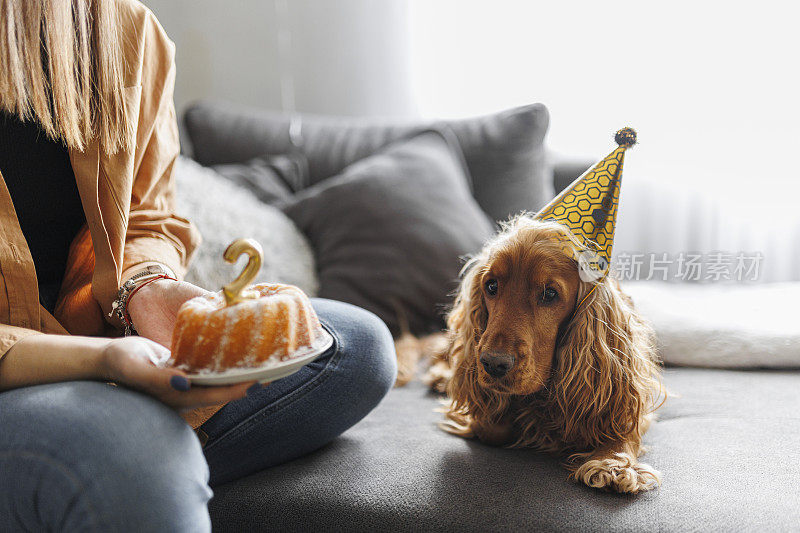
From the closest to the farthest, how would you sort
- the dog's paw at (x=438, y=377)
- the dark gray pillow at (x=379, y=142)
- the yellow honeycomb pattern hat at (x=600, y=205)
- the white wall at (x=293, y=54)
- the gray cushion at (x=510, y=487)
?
1. the gray cushion at (x=510, y=487)
2. the yellow honeycomb pattern hat at (x=600, y=205)
3. the dog's paw at (x=438, y=377)
4. the dark gray pillow at (x=379, y=142)
5. the white wall at (x=293, y=54)

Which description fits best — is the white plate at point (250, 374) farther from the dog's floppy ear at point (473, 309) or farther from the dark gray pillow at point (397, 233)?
the dark gray pillow at point (397, 233)

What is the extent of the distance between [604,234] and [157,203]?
78 centimetres

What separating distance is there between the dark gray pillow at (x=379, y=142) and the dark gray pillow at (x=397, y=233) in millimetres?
106

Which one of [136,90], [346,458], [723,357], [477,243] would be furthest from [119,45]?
[723,357]

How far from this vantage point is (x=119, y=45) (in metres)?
1.01

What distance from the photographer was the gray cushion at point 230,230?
5.13ft

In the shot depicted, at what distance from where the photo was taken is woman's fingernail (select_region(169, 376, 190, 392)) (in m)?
0.71

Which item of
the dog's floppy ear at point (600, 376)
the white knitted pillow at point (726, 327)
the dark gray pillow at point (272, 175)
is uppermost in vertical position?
the dark gray pillow at point (272, 175)

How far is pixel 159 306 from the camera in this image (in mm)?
932

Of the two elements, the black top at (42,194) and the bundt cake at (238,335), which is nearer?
the bundt cake at (238,335)

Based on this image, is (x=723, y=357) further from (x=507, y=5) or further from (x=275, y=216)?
(x=507, y=5)

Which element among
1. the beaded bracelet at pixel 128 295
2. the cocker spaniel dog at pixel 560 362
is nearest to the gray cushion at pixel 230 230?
the beaded bracelet at pixel 128 295

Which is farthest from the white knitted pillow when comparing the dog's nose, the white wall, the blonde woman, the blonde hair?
the white wall

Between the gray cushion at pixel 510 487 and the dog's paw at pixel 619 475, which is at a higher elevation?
the dog's paw at pixel 619 475
